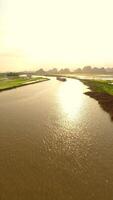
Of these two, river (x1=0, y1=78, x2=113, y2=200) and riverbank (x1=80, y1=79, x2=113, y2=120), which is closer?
river (x1=0, y1=78, x2=113, y2=200)

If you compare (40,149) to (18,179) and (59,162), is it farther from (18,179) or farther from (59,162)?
(18,179)

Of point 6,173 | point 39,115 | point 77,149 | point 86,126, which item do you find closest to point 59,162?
point 77,149

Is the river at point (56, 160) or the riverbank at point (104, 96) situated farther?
the riverbank at point (104, 96)

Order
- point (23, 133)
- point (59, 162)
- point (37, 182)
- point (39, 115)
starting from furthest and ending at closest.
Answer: point (39, 115)
point (23, 133)
point (59, 162)
point (37, 182)

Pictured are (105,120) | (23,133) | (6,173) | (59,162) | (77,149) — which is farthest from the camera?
(105,120)

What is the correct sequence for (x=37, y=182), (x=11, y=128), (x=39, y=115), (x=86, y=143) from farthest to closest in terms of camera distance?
(x=39, y=115), (x=11, y=128), (x=86, y=143), (x=37, y=182)

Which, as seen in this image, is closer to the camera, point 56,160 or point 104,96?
point 56,160

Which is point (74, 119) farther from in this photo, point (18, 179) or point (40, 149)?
point (18, 179)

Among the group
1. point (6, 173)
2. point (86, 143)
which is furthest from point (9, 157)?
point (86, 143)

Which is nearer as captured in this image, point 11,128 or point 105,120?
point 11,128
